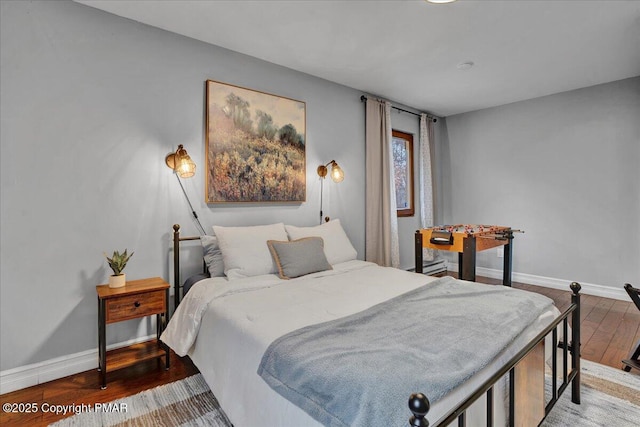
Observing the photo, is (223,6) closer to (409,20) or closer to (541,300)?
(409,20)

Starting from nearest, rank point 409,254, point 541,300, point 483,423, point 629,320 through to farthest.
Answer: point 483,423 < point 541,300 < point 629,320 < point 409,254

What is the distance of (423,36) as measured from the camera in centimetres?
281

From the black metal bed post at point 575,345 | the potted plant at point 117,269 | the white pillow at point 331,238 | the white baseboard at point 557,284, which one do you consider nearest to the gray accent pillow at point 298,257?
the white pillow at point 331,238

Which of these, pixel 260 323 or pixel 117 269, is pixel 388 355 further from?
pixel 117 269

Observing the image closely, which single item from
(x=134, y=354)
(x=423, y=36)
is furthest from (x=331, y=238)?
(x=423, y=36)

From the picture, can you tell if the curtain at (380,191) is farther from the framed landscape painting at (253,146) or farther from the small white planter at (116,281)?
the small white planter at (116,281)

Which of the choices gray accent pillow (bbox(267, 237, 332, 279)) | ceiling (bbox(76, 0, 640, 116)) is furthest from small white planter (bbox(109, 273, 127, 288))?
ceiling (bbox(76, 0, 640, 116))

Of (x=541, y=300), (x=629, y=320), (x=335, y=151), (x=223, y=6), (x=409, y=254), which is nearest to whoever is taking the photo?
(x=541, y=300)

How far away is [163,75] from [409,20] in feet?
6.62

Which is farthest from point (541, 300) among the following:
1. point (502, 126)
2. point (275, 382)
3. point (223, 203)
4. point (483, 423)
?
point (502, 126)

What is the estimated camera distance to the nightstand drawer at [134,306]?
214cm

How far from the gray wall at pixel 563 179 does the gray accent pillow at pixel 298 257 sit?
3.45m

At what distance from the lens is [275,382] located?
1.30m

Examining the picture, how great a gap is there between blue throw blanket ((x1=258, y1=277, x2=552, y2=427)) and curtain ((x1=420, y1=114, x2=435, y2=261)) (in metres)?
3.36
